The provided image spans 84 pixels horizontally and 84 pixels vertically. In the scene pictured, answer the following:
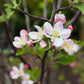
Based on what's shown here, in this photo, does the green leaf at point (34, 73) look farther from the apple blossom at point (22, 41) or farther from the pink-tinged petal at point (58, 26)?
the pink-tinged petal at point (58, 26)

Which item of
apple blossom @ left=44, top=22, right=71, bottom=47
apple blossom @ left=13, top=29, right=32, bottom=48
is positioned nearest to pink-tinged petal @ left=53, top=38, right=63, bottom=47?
apple blossom @ left=44, top=22, right=71, bottom=47

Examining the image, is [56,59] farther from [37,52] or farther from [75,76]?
[75,76]

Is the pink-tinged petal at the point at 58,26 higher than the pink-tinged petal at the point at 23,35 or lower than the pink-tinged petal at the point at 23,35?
higher

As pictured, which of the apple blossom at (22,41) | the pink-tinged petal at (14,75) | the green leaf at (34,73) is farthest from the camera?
the pink-tinged petal at (14,75)

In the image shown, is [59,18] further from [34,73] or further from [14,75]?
[14,75]

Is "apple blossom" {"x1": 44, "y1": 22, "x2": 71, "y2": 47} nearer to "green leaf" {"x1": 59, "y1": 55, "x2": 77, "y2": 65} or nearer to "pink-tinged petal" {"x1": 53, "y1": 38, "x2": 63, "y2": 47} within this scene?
"pink-tinged petal" {"x1": 53, "y1": 38, "x2": 63, "y2": 47}

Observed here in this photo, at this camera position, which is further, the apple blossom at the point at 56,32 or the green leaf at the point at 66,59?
the green leaf at the point at 66,59

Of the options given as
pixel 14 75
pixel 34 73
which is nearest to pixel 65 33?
pixel 34 73

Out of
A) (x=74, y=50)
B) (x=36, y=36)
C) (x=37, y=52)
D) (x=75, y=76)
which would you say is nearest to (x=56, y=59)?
(x=37, y=52)

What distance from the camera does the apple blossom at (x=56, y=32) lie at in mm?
565

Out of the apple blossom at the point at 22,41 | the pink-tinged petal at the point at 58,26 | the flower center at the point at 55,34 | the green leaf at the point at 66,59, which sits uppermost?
the pink-tinged petal at the point at 58,26

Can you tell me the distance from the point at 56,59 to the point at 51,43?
274 millimetres

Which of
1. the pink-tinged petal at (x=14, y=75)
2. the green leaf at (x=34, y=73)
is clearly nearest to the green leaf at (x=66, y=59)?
the green leaf at (x=34, y=73)

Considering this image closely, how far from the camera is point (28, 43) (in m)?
0.70
